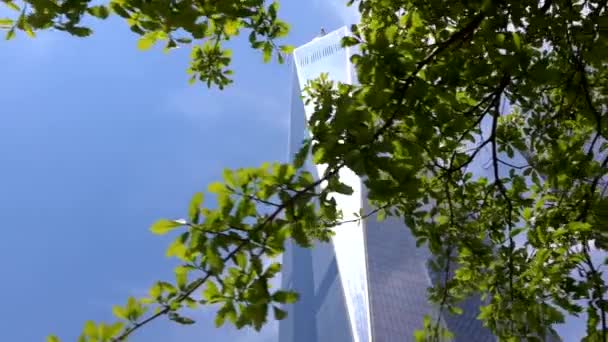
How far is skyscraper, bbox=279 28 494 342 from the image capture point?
145 ft

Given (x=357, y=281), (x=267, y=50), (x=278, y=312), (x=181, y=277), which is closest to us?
(x=278, y=312)

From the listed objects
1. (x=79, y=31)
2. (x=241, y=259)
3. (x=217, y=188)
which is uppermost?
(x=79, y=31)

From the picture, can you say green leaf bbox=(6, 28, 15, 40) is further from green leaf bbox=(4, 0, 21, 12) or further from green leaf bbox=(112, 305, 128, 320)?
green leaf bbox=(112, 305, 128, 320)

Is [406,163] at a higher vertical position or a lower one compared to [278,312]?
higher

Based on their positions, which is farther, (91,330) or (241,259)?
(241,259)

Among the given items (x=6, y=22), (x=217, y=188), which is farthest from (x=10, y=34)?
(x=217, y=188)

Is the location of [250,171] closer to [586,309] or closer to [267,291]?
[267,291]

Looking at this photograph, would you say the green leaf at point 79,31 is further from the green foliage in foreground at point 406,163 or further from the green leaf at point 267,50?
the green leaf at point 267,50

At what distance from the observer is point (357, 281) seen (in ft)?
158

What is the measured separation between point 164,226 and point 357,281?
48.2 metres

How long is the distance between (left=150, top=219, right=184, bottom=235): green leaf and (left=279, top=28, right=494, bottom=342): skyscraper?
116 ft

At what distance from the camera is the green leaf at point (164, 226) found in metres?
1.47

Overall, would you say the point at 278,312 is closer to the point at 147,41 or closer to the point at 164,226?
the point at 164,226

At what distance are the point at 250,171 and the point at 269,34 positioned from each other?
163 cm
